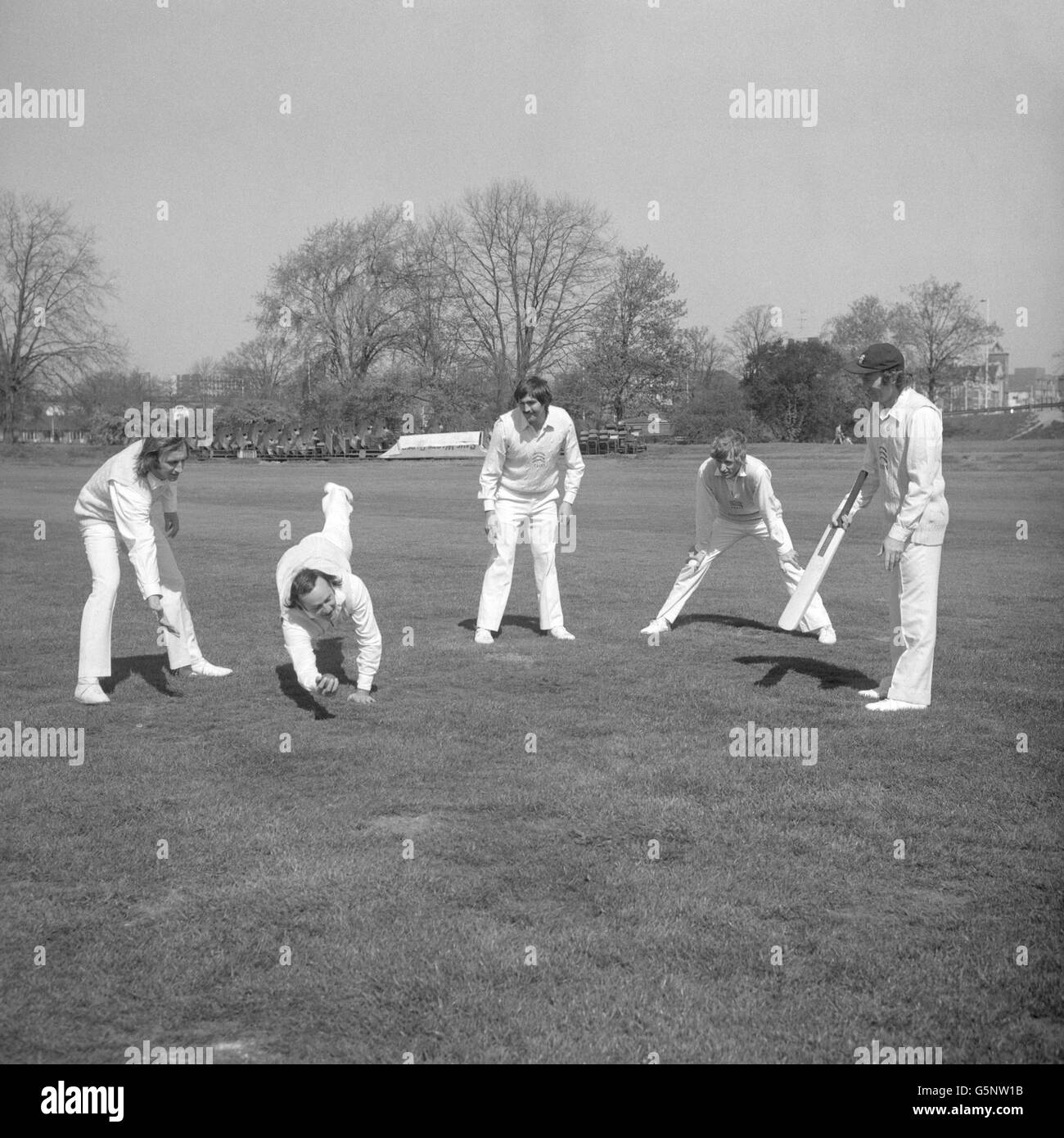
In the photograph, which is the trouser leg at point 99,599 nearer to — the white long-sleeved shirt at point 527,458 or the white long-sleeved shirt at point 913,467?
the white long-sleeved shirt at point 527,458

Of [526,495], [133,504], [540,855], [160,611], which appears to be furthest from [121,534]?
[540,855]

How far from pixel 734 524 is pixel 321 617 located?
5.02 metres

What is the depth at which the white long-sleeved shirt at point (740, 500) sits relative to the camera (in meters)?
11.3

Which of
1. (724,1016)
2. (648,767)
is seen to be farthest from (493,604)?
(724,1016)

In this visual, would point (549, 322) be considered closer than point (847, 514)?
No

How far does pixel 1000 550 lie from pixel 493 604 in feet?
43.2

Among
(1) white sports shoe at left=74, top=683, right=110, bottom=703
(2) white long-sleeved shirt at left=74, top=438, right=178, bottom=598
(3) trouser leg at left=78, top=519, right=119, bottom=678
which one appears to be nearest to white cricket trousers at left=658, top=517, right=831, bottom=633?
(2) white long-sleeved shirt at left=74, top=438, right=178, bottom=598

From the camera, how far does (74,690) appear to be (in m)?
9.32

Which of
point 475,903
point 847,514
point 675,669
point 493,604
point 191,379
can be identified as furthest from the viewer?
point 191,379

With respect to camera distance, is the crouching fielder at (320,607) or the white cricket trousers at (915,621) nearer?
the crouching fielder at (320,607)

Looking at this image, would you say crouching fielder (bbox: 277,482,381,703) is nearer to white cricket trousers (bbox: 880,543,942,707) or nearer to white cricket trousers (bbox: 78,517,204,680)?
white cricket trousers (bbox: 78,517,204,680)

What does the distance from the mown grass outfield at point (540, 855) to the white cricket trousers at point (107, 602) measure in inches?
13.1

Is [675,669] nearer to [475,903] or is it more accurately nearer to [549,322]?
[475,903]

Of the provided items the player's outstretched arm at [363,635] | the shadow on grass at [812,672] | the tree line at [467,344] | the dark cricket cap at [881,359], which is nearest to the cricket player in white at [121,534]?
the player's outstretched arm at [363,635]
